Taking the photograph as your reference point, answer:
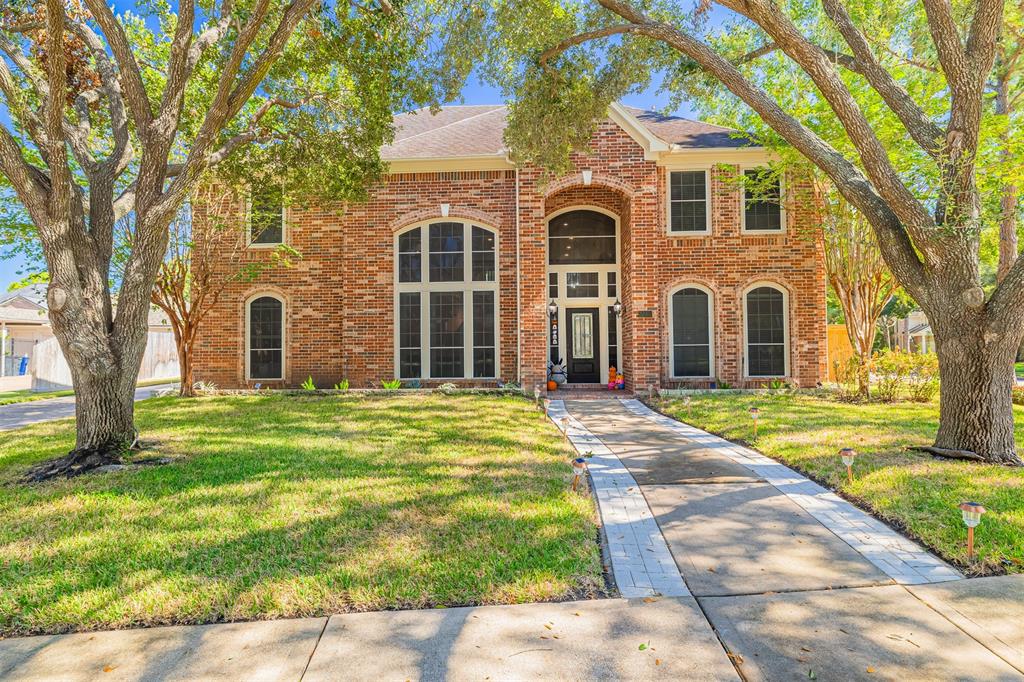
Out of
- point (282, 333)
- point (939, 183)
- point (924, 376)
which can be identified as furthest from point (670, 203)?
point (282, 333)

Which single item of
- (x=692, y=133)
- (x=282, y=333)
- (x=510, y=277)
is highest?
(x=692, y=133)

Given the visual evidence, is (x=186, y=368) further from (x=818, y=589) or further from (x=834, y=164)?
(x=834, y=164)

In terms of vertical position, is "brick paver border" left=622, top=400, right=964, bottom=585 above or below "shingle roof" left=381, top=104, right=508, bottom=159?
below

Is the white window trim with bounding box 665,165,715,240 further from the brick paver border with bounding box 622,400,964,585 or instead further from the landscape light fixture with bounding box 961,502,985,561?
the landscape light fixture with bounding box 961,502,985,561

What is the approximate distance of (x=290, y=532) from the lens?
12.3ft

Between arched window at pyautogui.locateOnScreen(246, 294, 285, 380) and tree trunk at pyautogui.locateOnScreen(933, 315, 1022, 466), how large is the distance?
520 inches

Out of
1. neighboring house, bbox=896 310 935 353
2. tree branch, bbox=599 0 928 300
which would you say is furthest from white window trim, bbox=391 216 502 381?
neighboring house, bbox=896 310 935 353

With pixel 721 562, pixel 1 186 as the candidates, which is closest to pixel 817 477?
pixel 721 562

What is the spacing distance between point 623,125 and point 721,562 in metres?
11.1

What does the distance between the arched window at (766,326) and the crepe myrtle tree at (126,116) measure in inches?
349

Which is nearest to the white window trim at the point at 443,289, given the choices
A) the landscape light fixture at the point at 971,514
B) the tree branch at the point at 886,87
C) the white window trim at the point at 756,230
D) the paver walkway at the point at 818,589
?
the white window trim at the point at 756,230

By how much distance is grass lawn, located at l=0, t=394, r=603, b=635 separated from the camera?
9.41 feet

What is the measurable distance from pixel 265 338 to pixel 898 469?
13.2m

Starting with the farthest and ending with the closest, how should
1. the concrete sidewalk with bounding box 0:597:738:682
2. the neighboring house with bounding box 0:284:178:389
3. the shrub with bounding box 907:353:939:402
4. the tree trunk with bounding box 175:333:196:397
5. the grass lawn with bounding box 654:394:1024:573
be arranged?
the neighboring house with bounding box 0:284:178:389 → the tree trunk with bounding box 175:333:196:397 → the shrub with bounding box 907:353:939:402 → the grass lawn with bounding box 654:394:1024:573 → the concrete sidewalk with bounding box 0:597:738:682
